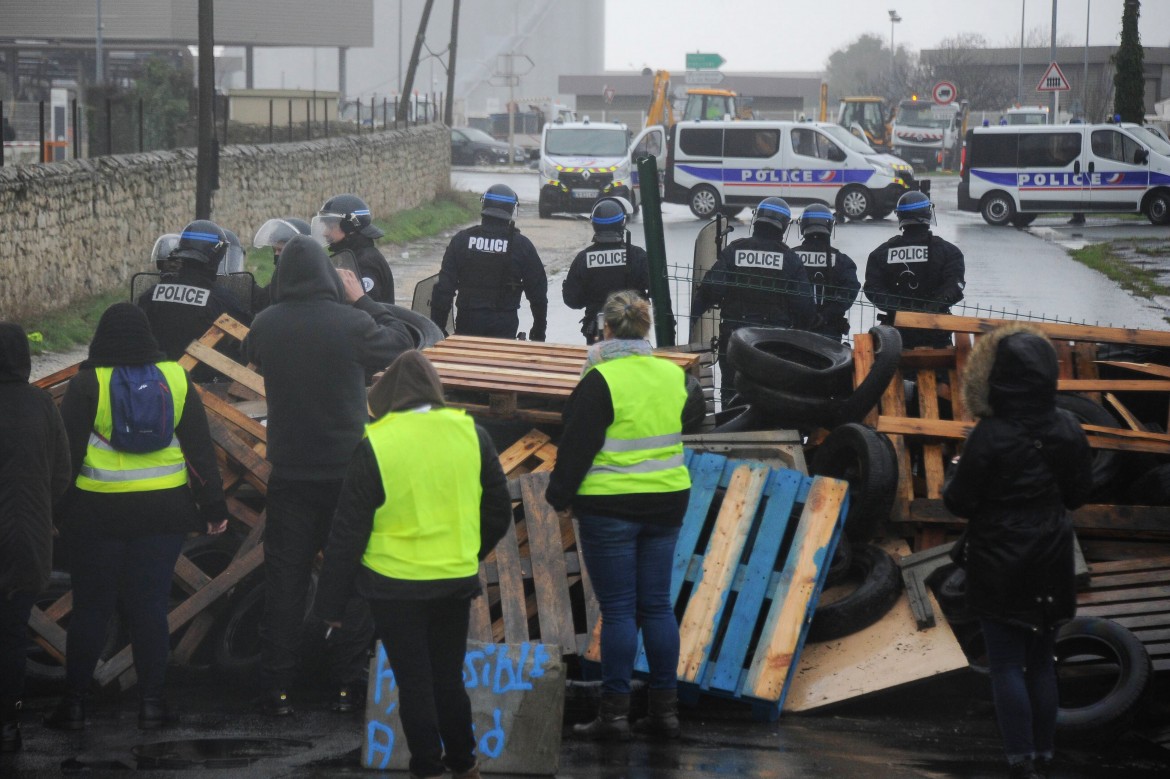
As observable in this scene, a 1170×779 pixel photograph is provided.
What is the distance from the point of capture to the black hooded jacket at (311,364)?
5523mm

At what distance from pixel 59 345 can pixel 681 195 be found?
1968cm

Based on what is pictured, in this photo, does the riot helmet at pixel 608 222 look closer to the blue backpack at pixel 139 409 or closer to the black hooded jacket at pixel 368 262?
the black hooded jacket at pixel 368 262

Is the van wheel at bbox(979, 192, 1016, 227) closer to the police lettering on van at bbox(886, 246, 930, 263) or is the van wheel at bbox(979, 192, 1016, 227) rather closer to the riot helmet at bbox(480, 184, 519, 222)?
the police lettering on van at bbox(886, 246, 930, 263)

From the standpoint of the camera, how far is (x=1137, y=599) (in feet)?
19.9

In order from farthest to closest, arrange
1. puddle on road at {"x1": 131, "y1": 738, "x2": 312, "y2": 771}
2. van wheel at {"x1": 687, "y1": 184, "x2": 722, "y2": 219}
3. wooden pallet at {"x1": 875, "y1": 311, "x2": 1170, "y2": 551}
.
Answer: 1. van wheel at {"x1": 687, "y1": 184, "x2": 722, "y2": 219}
2. wooden pallet at {"x1": 875, "y1": 311, "x2": 1170, "y2": 551}
3. puddle on road at {"x1": 131, "y1": 738, "x2": 312, "y2": 771}

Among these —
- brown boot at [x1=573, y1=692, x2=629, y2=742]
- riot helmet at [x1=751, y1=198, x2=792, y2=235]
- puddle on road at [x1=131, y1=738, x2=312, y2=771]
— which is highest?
riot helmet at [x1=751, y1=198, x2=792, y2=235]

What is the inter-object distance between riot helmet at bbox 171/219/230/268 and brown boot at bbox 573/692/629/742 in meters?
3.65

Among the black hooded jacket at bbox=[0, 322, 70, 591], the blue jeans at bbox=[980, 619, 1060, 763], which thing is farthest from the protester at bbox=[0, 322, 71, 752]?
the blue jeans at bbox=[980, 619, 1060, 763]

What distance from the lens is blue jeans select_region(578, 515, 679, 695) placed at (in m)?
5.27

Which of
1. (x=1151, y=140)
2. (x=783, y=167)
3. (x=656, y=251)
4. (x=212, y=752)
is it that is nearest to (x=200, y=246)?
(x=656, y=251)

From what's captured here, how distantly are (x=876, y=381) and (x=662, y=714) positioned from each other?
2.70 metres

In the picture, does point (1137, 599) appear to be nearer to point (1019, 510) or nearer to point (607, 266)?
point (1019, 510)

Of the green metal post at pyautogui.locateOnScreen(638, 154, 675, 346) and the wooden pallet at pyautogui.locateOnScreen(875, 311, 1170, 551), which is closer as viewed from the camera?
the wooden pallet at pyautogui.locateOnScreen(875, 311, 1170, 551)

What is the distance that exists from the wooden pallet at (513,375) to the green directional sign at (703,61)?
2652 inches
